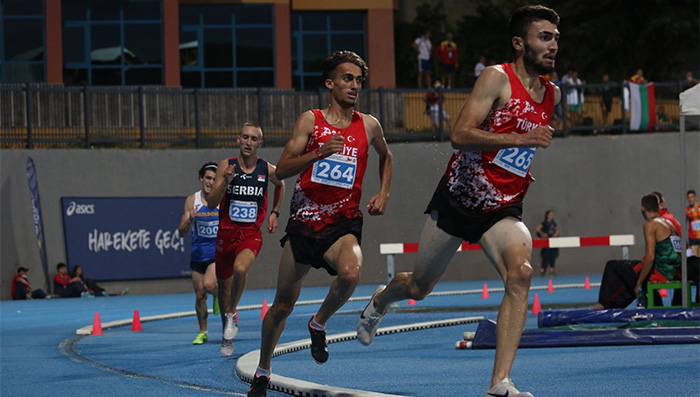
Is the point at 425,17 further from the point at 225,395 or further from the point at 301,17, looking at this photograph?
the point at 225,395

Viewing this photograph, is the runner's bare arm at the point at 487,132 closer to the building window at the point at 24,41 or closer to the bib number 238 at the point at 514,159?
the bib number 238 at the point at 514,159

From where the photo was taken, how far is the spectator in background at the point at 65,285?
23719mm

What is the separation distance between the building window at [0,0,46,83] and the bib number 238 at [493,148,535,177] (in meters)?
27.1

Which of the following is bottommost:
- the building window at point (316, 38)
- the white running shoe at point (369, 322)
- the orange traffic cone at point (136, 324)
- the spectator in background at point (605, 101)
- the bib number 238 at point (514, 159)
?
the orange traffic cone at point (136, 324)

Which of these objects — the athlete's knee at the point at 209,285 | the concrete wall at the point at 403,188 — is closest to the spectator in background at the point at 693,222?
the concrete wall at the point at 403,188

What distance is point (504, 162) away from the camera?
6.26 metres

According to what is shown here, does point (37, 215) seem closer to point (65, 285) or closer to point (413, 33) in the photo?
point (65, 285)

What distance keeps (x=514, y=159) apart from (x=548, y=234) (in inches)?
845

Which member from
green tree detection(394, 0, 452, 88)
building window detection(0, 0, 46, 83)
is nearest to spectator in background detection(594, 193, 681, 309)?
A: building window detection(0, 0, 46, 83)

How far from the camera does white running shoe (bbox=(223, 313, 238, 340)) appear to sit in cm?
1027

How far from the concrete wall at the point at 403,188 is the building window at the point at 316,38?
6.85 metres

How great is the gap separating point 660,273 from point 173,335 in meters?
6.24

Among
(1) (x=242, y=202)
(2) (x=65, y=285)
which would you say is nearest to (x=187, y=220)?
(1) (x=242, y=202)

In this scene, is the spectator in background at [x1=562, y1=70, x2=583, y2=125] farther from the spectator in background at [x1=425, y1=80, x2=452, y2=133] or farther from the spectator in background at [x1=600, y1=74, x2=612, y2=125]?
the spectator in background at [x1=425, y1=80, x2=452, y2=133]
